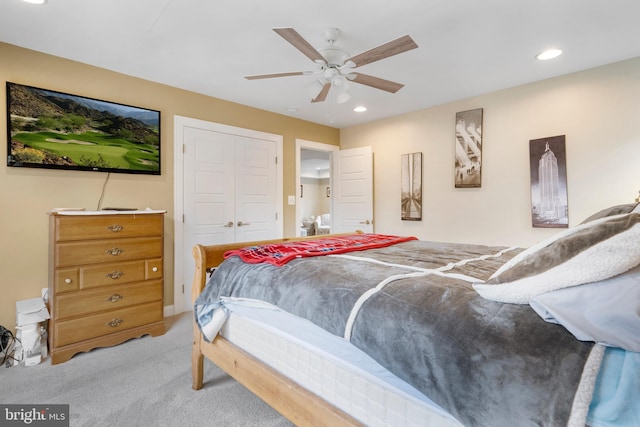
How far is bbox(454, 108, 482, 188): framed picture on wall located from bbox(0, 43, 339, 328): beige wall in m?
3.00

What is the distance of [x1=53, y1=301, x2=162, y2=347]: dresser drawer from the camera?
2.32 meters

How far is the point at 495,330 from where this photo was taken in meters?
0.82

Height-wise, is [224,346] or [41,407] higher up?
[224,346]

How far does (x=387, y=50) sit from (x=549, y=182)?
236cm

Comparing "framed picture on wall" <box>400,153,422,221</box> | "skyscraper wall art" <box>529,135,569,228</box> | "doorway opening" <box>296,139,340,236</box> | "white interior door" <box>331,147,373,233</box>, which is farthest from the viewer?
"doorway opening" <box>296,139,340,236</box>

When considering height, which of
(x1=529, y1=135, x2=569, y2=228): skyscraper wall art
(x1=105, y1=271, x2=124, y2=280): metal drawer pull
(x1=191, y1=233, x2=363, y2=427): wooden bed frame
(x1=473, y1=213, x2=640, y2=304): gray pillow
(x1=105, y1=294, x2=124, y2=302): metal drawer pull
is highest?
(x1=529, y1=135, x2=569, y2=228): skyscraper wall art

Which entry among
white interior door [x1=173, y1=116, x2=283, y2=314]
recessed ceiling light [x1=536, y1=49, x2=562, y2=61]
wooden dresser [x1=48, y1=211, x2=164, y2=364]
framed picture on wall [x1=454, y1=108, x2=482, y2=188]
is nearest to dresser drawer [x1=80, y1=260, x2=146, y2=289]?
wooden dresser [x1=48, y1=211, x2=164, y2=364]

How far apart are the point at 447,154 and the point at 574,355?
139 inches

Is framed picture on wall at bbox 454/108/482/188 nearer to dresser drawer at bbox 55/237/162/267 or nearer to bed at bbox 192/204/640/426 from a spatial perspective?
bed at bbox 192/204/640/426

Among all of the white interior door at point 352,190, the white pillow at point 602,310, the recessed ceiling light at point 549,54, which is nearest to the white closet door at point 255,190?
the white interior door at point 352,190

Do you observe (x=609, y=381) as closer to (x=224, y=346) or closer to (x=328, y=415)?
(x=328, y=415)

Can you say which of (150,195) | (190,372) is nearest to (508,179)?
(190,372)

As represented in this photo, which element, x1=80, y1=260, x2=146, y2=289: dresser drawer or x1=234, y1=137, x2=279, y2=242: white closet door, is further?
x1=234, y1=137, x2=279, y2=242: white closet door

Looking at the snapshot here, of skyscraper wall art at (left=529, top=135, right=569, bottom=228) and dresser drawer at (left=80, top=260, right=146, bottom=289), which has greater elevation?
skyscraper wall art at (left=529, top=135, right=569, bottom=228)
